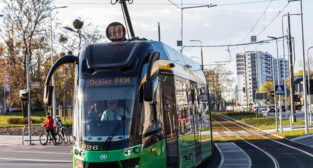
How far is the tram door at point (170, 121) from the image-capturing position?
10.6 meters

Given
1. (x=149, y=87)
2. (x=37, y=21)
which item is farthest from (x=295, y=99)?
(x=149, y=87)

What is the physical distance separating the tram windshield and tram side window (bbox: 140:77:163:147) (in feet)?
1.25

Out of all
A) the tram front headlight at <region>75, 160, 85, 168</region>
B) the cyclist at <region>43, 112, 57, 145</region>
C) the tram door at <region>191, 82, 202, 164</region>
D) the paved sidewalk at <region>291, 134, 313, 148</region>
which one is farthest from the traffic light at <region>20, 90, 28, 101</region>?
the tram front headlight at <region>75, 160, 85, 168</region>

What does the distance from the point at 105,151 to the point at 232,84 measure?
316ft

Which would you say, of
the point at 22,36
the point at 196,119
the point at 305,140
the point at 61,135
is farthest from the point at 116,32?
the point at 22,36

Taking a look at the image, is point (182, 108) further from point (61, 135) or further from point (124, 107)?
point (61, 135)

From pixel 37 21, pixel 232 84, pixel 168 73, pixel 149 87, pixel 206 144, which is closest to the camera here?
pixel 149 87

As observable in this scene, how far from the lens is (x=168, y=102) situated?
1100cm

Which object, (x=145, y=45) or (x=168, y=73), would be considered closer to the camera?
(x=145, y=45)

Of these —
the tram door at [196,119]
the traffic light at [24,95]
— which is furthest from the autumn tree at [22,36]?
the tram door at [196,119]

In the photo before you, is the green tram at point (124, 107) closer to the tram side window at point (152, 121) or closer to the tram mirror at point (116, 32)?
the tram side window at point (152, 121)

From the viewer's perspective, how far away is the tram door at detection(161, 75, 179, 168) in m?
10.6

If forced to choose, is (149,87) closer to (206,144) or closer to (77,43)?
(206,144)

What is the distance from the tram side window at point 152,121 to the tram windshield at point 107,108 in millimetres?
380
